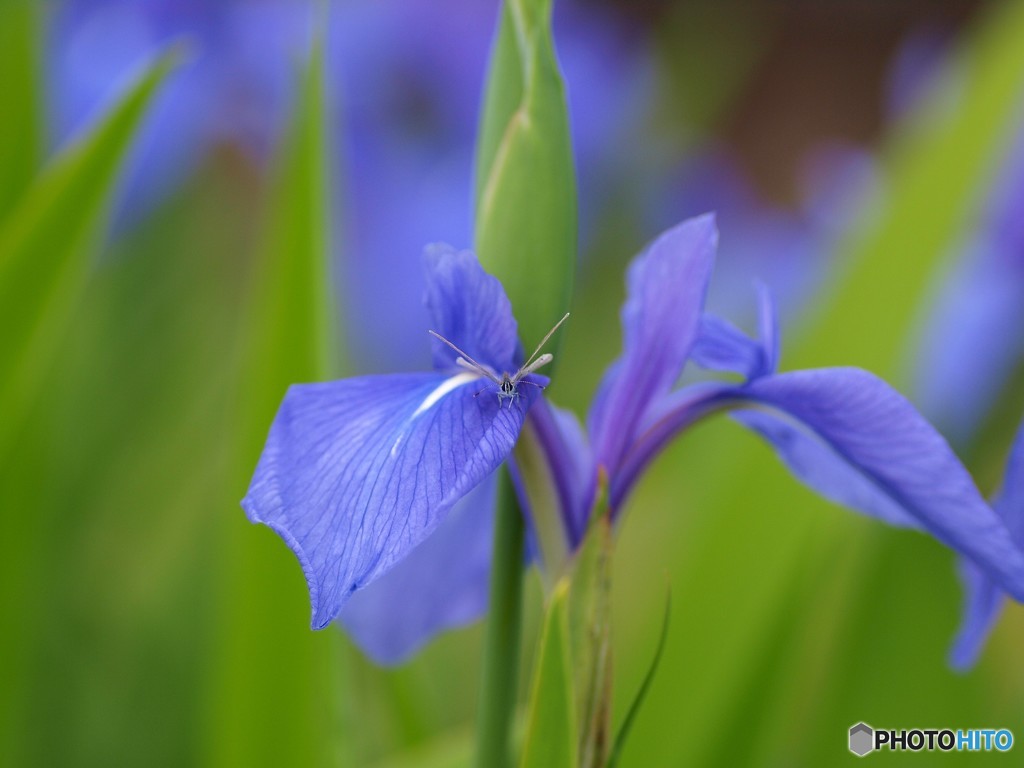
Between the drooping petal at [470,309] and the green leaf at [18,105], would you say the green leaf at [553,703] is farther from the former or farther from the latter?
the green leaf at [18,105]

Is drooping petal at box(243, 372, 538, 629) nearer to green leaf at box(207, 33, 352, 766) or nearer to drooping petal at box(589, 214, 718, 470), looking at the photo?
drooping petal at box(589, 214, 718, 470)

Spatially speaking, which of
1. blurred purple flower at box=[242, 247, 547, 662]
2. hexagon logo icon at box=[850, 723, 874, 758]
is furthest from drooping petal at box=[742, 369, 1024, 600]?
hexagon logo icon at box=[850, 723, 874, 758]

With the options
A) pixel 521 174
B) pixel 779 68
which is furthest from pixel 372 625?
pixel 779 68

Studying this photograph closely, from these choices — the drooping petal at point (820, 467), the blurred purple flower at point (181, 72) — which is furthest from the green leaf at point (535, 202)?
the blurred purple flower at point (181, 72)

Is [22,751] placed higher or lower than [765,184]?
lower

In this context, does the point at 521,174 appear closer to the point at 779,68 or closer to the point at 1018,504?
the point at 1018,504

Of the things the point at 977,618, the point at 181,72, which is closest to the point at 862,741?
the point at 977,618

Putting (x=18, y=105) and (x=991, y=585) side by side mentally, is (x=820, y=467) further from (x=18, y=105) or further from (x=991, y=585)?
(x=18, y=105)
